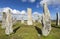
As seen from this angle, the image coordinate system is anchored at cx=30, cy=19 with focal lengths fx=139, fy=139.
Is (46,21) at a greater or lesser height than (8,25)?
greater

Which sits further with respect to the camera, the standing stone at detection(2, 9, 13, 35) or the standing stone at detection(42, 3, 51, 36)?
the standing stone at detection(2, 9, 13, 35)

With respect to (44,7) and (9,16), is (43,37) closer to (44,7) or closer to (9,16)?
(44,7)

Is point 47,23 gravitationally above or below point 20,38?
above

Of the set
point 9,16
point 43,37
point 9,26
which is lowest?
point 43,37

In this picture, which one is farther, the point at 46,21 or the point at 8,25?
the point at 8,25

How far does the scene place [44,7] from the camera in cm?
2798

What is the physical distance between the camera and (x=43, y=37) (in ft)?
84.7

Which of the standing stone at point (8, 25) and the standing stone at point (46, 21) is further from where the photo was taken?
the standing stone at point (8, 25)

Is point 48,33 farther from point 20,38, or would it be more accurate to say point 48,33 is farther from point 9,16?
point 9,16

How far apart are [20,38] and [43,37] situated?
178 inches

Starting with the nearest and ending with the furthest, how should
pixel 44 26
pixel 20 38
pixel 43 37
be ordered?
pixel 20 38 → pixel 43 37 → pixel 44 26

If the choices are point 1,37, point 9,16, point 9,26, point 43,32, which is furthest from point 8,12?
point 43,32

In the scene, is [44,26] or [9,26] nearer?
[44,26]

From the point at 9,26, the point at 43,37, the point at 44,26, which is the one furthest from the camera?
the point at 9,26
